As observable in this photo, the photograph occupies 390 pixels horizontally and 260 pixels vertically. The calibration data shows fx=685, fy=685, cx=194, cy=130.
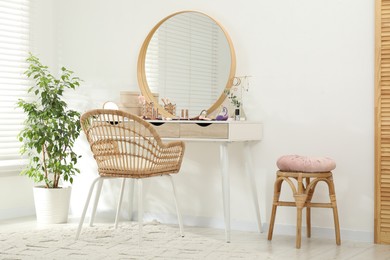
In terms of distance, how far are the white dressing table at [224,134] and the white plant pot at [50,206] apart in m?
0.98

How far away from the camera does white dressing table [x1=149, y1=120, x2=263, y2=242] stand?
4191mm

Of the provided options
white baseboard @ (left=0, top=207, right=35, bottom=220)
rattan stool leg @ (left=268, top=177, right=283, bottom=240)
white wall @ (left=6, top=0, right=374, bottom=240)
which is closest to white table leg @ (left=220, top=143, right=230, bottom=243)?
rattan stool leg @ (left=268, top=177, right=283, bottom=240)

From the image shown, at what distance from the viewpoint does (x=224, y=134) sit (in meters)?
4.18

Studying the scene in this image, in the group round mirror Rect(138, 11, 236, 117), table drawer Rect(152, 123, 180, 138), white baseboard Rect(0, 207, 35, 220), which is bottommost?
white baseboard Rect(0, 207, 35, 220)

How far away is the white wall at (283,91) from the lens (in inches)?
169

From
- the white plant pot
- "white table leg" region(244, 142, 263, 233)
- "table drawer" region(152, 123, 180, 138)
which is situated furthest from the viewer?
the white plant pot

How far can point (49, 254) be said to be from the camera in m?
3.73

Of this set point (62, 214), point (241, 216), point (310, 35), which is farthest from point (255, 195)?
point (62, 214)

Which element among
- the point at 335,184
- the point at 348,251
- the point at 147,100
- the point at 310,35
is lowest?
the point at 348,251

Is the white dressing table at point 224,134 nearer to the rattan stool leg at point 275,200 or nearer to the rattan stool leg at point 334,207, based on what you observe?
the rattan stool leg at point 275,200

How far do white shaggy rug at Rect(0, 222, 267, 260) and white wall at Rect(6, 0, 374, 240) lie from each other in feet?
1.29

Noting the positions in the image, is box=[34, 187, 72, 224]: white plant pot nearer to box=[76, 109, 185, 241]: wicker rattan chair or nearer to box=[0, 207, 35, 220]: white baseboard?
box=[0, 207, 35, 220]: white baseboard

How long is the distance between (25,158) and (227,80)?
172 centimetres

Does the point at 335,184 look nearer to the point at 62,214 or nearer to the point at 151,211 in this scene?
the point at 151,211
